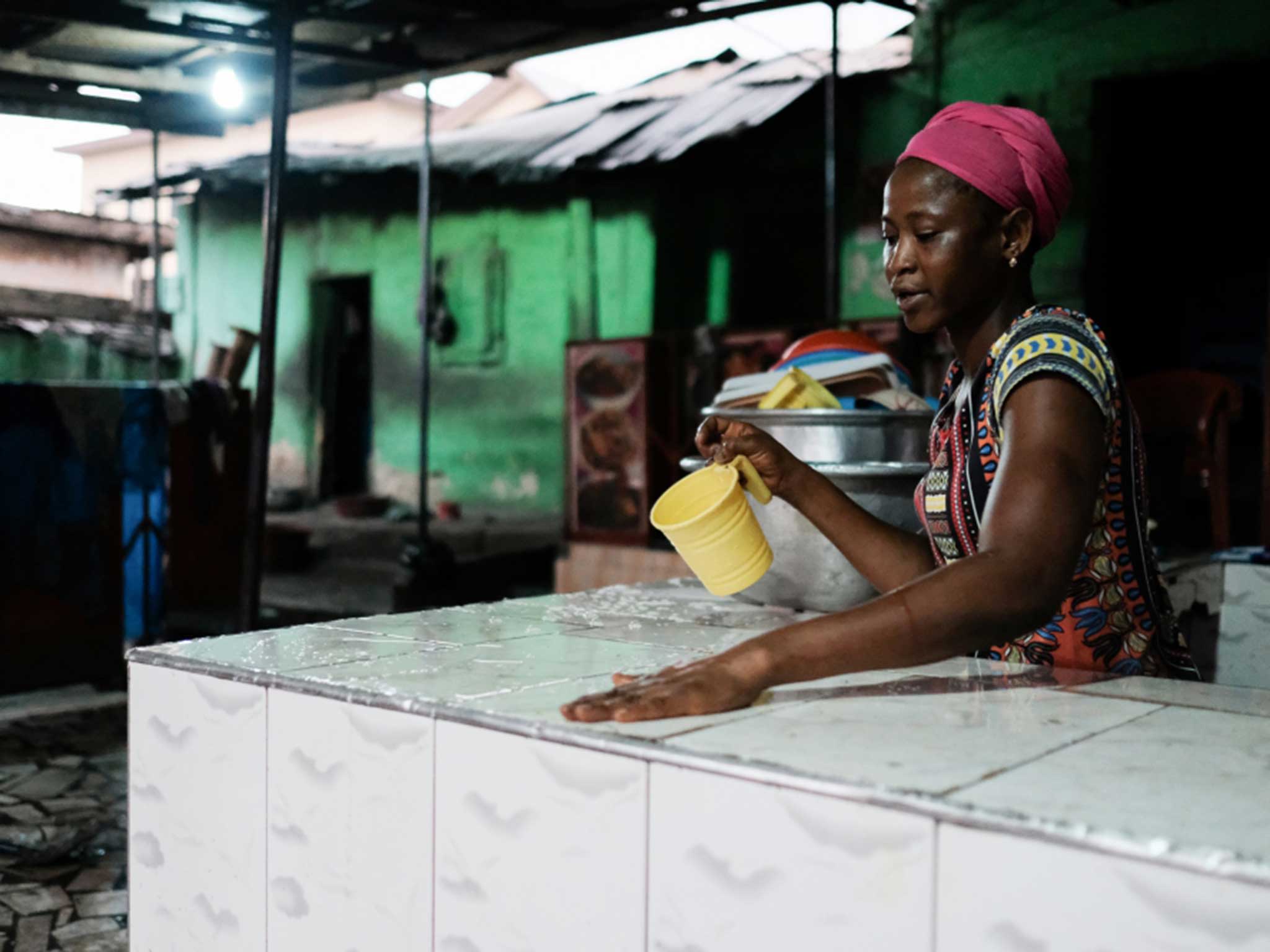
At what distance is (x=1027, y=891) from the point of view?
0.86 meters

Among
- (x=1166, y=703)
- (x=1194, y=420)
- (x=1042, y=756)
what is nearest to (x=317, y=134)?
(x=1194, y=420)

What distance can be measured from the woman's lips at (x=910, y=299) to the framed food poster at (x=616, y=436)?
18.6ft

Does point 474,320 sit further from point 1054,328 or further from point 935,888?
point 935,888

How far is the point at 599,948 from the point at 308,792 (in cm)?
41

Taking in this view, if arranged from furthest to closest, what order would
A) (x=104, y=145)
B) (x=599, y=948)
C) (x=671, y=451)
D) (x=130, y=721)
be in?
1. (x=104, y=145)
2. (x=671, y=451)
3. (x=130, y=721)
4. (x=599, y=948)

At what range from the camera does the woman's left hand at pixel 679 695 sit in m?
1.15

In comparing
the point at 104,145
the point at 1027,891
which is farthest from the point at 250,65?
the point at 104,145

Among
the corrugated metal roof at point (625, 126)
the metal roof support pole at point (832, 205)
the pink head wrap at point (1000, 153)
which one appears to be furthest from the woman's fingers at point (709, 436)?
the corrugated metal roof at point (625, 126)

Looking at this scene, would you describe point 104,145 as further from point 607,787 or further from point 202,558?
point 607,787

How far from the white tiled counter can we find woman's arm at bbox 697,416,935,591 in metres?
0.27

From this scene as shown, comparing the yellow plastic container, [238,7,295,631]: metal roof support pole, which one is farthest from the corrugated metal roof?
the yellow plastic container

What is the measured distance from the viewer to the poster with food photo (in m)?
7.42

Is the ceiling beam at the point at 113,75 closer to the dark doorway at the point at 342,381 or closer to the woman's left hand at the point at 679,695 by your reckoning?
the woman's left hand at the point at 679,695

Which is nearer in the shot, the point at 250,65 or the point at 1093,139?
the point at 250,65
